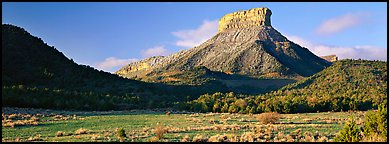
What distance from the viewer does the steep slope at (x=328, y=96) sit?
79500mm

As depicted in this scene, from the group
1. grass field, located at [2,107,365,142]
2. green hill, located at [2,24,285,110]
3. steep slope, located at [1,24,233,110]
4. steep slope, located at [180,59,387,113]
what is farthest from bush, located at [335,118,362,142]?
steep slope, located at [1,24,233,110]

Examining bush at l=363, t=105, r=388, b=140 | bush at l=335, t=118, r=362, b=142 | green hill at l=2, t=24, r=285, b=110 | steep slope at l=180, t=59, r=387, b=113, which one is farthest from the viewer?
steep slope at l=180, t=59, r=387, b=113

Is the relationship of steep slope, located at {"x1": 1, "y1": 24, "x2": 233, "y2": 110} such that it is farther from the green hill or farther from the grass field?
the grass field

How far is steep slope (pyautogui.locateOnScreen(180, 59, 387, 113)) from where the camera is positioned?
79.5 meters

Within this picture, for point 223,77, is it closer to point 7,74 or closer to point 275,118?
point 7,74

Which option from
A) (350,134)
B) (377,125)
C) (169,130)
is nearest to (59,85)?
(169,130)

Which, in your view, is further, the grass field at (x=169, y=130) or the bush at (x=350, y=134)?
the grass field at (x=169, y=130)

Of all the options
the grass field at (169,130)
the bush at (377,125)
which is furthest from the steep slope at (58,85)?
the bush at (377,125)

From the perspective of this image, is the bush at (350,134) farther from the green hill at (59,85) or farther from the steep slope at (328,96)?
the green hill at (59,85)

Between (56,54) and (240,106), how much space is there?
57.2 metres

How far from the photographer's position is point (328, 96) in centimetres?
8619

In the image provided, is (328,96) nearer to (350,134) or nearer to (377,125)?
(377,125)

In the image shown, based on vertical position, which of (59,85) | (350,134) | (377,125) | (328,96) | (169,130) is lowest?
(169,130)

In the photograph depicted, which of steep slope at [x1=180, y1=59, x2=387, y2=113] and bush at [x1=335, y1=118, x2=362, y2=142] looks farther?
steep slope at [x1=180, y1=59, x2=387, y2=113]
